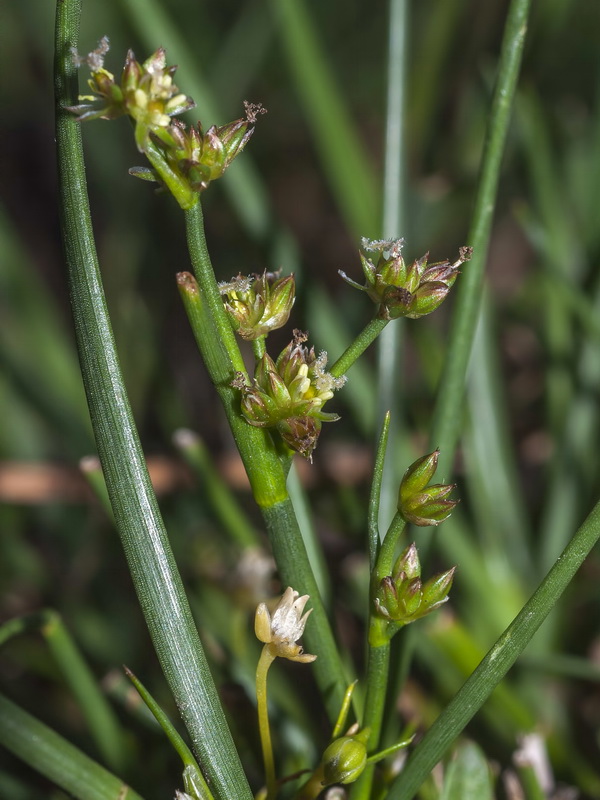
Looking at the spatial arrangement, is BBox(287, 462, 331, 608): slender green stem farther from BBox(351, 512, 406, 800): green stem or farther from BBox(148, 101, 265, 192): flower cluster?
BBox(148, 101, 265, 192): flower cluster

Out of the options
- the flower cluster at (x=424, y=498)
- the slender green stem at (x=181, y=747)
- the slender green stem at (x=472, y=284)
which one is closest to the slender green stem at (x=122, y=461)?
the slender green stem at (x=181, y=747)

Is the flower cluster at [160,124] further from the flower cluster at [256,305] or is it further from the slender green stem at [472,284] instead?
the slender green stem at [472,284]

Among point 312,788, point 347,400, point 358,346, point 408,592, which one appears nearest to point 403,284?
point 358,346

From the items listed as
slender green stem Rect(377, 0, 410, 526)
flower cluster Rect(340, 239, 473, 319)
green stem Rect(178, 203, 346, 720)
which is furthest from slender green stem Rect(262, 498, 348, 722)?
slender green stem Rect(377, 0, 410, 526)

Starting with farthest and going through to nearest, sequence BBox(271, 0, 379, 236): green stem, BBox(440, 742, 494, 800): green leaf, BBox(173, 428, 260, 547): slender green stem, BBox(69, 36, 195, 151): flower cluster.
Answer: BBox(271, 0, 379, 236): green stem, BBox(173, 428, 260, 547): slender green stem, BBox(440, 742, 494, 800): green leaf, BBox(69, 36, 195, 151): flower cluster

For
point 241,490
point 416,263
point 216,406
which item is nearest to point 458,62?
point 216,406

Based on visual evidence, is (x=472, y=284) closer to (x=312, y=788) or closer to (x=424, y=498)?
(x=424, y=498)

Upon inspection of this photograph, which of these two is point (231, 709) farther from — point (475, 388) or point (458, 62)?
point (458, 62)
